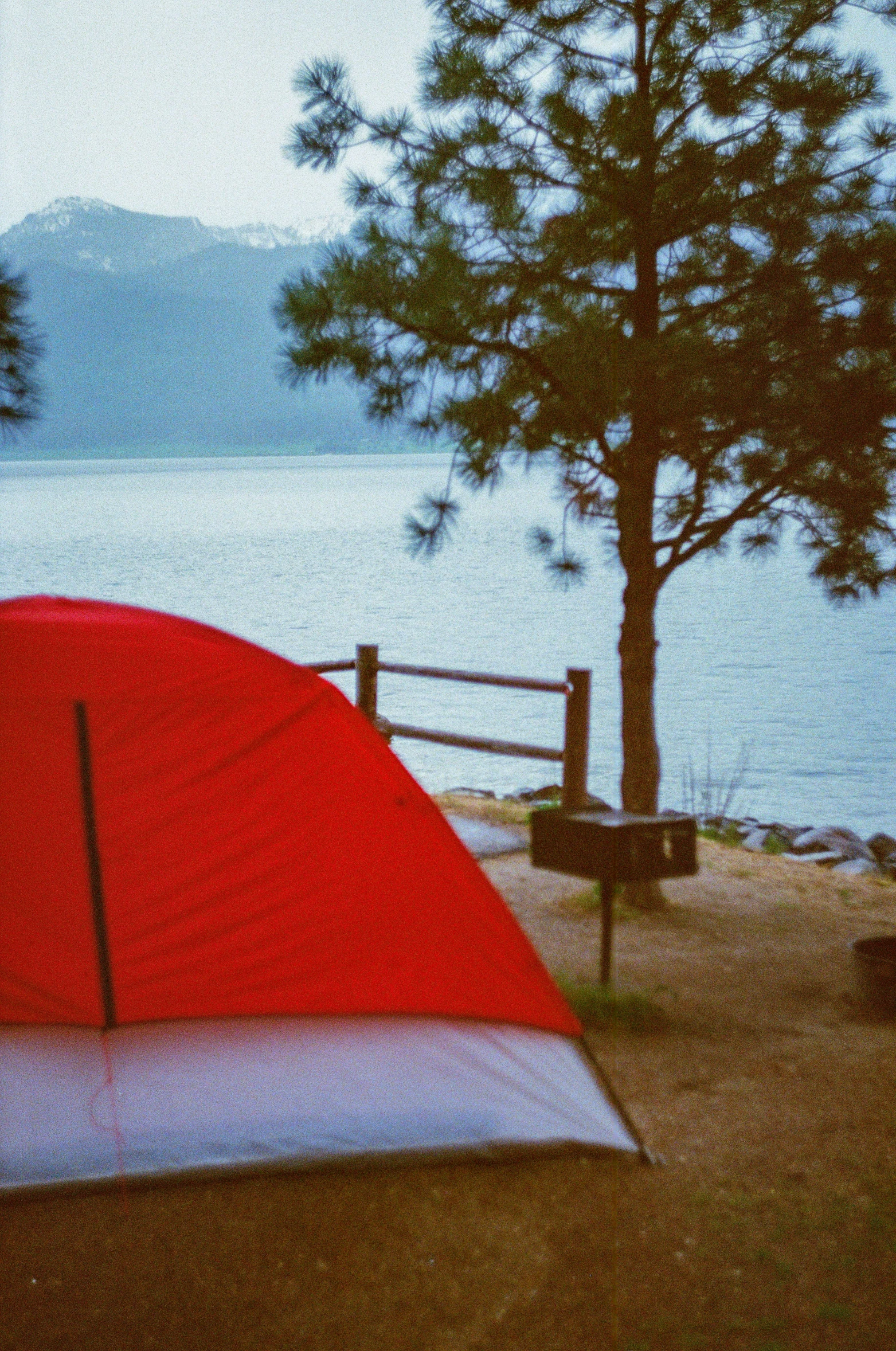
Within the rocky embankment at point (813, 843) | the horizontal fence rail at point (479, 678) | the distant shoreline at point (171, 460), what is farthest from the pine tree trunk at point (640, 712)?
the distant shoreline at point (171, 460)

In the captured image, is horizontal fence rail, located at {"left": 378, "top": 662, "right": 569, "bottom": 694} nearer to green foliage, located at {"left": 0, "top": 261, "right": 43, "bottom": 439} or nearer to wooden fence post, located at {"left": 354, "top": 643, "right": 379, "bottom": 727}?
wooden fence post, located at {"left": 354, "top": 643, "right": 379, "bottom": 727}

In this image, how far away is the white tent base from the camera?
346 centimetres

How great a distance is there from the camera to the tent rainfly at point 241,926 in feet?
12.1

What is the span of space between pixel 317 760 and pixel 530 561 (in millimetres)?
73195

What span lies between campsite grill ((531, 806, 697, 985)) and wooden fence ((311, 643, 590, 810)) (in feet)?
1.00

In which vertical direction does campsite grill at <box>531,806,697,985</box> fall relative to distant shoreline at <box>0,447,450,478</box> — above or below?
below

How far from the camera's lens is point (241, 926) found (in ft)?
13.6

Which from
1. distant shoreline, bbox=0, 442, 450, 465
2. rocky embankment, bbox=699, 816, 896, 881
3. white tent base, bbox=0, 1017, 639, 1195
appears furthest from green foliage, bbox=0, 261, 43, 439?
distant shoreline, bbox=0, 442, 450, 465

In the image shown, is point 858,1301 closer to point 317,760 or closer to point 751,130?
point 317,760

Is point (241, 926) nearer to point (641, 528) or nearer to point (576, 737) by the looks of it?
point (641, 528)

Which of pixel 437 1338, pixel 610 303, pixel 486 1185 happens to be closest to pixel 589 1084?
pixel 486 1185

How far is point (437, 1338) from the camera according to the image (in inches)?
111

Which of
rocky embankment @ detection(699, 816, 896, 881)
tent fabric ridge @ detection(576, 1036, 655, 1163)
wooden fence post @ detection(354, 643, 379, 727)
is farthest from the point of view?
rocky embankment @ detection(699, 816, 896, 881)

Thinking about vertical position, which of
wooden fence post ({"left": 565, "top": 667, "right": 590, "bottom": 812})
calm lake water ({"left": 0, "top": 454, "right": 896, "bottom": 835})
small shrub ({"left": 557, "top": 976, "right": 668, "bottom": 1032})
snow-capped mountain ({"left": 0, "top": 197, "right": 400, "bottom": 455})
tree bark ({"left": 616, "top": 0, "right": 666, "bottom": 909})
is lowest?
calm lake water ({"left": 0, "top": 454, "right": 896, "bottom": 835})
